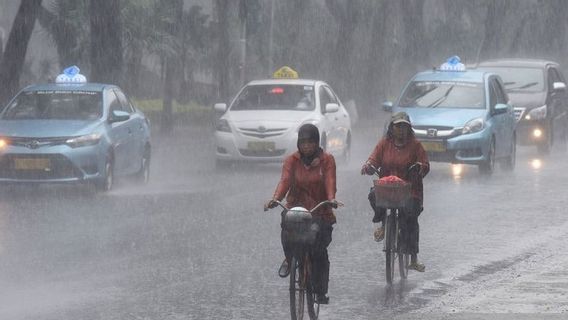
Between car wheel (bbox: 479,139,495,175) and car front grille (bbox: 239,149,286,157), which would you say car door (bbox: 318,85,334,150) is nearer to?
car front grille (bbox: 239,149,286,157)

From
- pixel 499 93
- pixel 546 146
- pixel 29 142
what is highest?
pixel 499 93

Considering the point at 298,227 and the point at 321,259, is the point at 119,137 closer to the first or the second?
the point at 321,259

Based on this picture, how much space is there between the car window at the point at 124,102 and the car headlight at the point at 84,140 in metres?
1.89

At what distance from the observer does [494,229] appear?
15305 mm

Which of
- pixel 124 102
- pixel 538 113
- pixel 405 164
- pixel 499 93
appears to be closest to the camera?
pixel 405 164

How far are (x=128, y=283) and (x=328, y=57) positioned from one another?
38468mm

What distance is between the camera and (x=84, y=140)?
18938mm

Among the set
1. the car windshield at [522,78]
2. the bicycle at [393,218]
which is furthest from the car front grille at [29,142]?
the car windshield at [522,78]

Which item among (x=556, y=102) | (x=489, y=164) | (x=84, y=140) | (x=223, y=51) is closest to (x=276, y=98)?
(x=489, y=164)

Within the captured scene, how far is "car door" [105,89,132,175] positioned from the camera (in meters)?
19.8

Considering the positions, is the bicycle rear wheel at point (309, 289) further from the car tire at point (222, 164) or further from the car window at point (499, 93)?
the car window at point (499, 93)

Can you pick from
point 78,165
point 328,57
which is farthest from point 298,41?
point 78,165

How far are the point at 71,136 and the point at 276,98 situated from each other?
6184mm

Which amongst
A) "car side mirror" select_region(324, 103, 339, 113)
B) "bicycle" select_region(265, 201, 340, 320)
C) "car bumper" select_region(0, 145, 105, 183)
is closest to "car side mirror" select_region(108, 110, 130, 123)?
"car bumper" select_region(0, 145, 105, 183)
